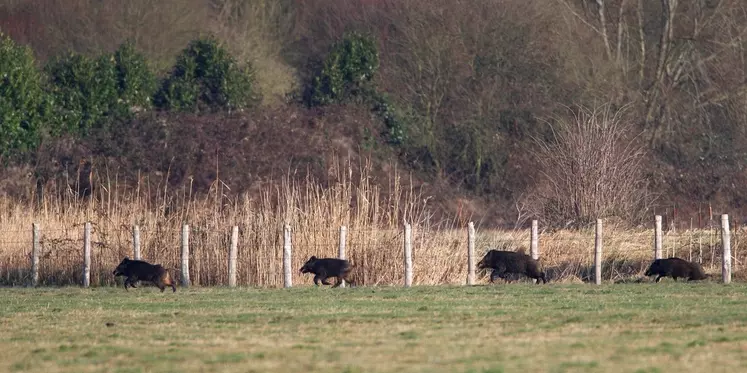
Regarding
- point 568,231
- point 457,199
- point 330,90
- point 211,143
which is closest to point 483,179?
point 457,199

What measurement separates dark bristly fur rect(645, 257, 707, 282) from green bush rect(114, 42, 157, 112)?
24.9m

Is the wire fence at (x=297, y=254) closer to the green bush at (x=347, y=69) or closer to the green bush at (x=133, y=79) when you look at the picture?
the green bush at (x=133, y=79)

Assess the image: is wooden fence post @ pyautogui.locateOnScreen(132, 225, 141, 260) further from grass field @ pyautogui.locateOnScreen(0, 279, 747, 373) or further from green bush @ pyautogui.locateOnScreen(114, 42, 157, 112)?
green bush @ pyautogui.locateOnScreen(114, 42, 157, 112)

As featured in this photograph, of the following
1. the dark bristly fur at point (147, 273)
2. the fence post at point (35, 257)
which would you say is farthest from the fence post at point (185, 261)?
the fence post at point (35, 257)

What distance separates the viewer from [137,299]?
2034 centimetres

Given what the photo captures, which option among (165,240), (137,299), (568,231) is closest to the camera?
(137,299)

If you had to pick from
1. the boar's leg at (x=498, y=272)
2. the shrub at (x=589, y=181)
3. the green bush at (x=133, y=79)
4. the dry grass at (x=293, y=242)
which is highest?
the green bush at (x=133, y=79)

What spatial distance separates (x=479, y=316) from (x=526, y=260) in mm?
7748

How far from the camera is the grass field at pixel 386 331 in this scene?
11.9m

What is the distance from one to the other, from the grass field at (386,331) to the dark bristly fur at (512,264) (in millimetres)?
2259

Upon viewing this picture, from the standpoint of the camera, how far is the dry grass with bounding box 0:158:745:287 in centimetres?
2488

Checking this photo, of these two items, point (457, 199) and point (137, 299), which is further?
point (457, 199)

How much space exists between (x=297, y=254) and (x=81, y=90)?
20962 millimetres

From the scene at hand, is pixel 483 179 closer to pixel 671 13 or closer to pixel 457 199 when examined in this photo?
pixel 457 199
